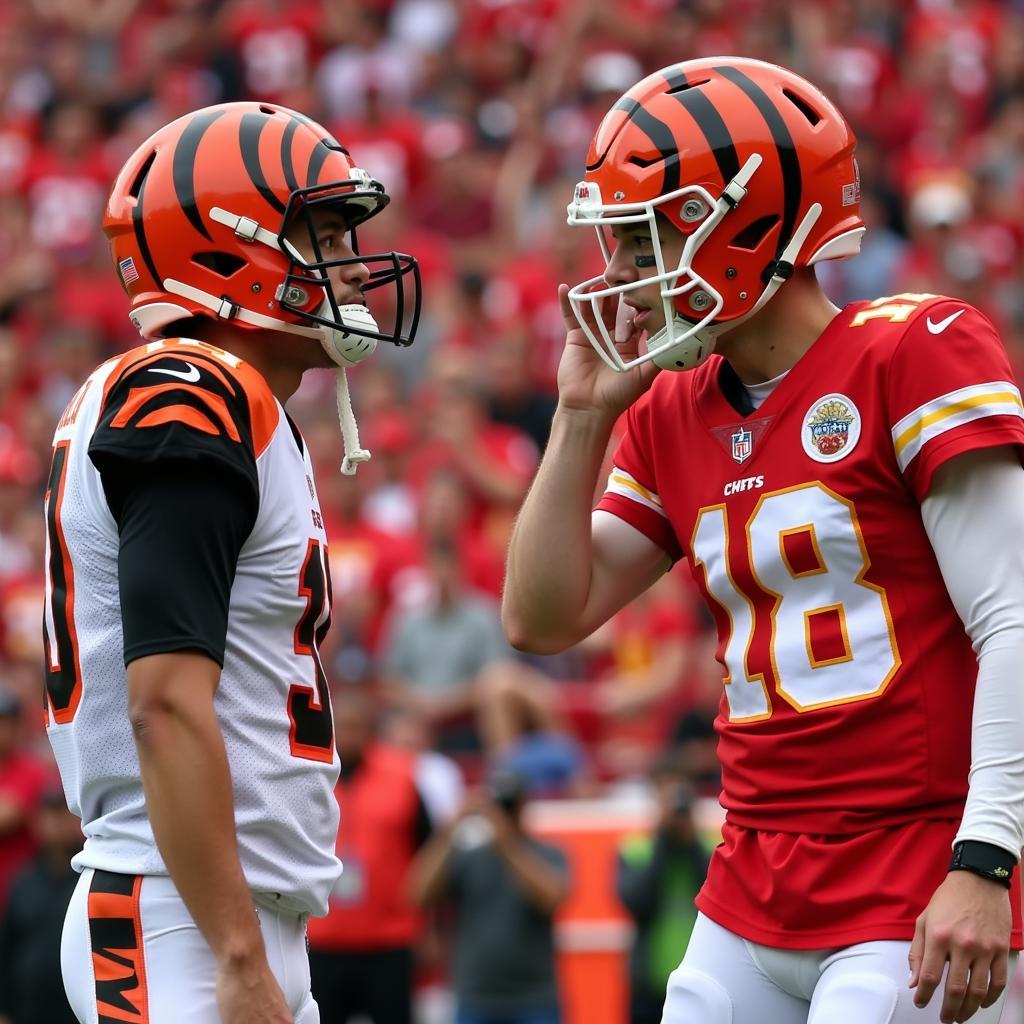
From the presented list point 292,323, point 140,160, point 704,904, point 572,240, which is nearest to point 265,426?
point 292,323

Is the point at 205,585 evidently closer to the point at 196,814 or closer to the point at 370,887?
the point at 196,814

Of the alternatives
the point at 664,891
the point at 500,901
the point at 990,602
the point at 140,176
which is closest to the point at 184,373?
the point at 140,176

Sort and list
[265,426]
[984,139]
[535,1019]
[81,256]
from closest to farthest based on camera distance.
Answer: [265,426]
[535,1019]
[984,139]
[81,256]

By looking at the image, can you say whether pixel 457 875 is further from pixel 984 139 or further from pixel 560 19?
pixel 560 19

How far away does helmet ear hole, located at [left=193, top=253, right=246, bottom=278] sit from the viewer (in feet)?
11.7

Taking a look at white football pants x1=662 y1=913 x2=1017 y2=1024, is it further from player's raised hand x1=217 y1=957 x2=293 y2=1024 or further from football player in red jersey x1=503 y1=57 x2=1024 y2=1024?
player's raised hand x1=217 y1=957 x2=293 y2=1024

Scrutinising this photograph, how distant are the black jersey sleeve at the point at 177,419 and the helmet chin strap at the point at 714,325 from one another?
2.62 feet

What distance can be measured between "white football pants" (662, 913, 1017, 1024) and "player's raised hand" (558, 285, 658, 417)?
3.38ft

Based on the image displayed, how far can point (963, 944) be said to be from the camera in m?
3.00

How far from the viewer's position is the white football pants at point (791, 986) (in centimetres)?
314

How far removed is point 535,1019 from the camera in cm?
752

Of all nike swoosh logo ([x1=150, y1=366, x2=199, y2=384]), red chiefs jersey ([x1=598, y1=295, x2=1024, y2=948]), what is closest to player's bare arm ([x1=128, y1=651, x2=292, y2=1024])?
nike swoosh logo ([x1=150, y1=366, x2=199, y2=384])

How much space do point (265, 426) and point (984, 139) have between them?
9.16 meters

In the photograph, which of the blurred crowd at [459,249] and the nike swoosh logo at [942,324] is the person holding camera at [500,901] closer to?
the blurred crowd at [459,249]
